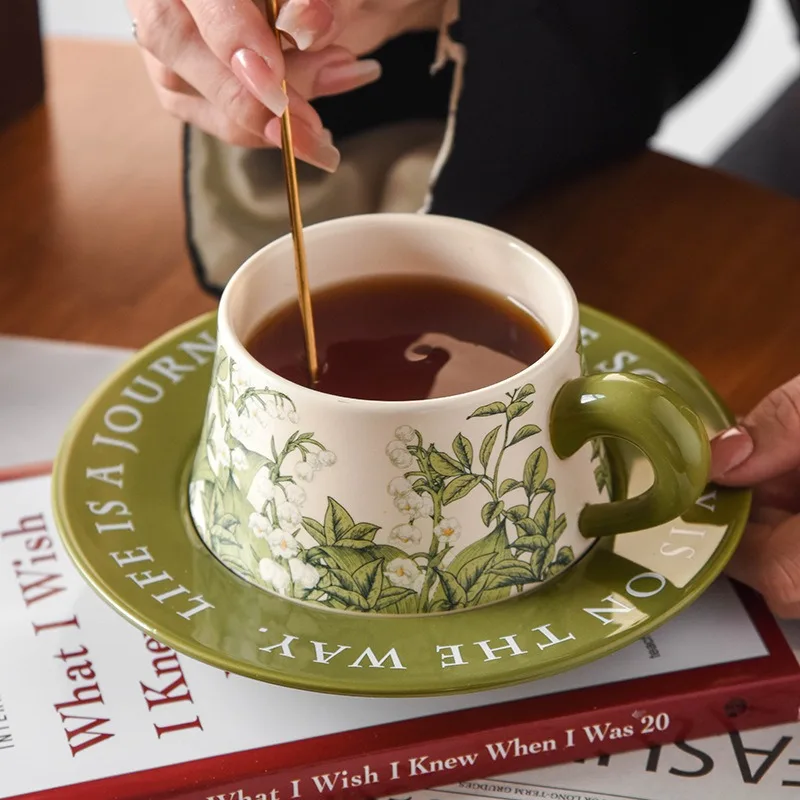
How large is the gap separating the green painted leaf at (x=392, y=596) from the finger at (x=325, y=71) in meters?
0.30

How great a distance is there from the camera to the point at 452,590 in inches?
20.5

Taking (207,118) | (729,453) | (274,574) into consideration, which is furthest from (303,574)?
(207,118)

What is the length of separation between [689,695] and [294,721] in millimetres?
175

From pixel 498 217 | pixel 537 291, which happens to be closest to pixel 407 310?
pixel 537 291

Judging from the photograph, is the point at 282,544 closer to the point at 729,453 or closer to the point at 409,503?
the point at 409,503

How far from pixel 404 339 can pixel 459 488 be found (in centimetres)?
10

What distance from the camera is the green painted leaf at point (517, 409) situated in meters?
0.49

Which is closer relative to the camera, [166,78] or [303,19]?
[303,19]

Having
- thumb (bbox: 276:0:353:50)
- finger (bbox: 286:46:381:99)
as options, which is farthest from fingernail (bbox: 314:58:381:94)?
thumb (bbox: 276:0:353:50)

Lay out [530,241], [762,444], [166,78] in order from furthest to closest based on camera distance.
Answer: [530,241]
[166,78]
[762,444]

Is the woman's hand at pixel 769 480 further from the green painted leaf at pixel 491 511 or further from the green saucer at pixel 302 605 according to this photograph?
the green painted leaf at pixel 491 511

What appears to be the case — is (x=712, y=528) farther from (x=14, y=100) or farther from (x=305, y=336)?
(x=14, y=100)

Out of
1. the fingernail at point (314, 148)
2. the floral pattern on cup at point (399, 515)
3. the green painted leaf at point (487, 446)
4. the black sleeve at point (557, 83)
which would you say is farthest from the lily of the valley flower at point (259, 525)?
the black sleeve at point (557, 83)

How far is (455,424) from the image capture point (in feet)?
1.59
